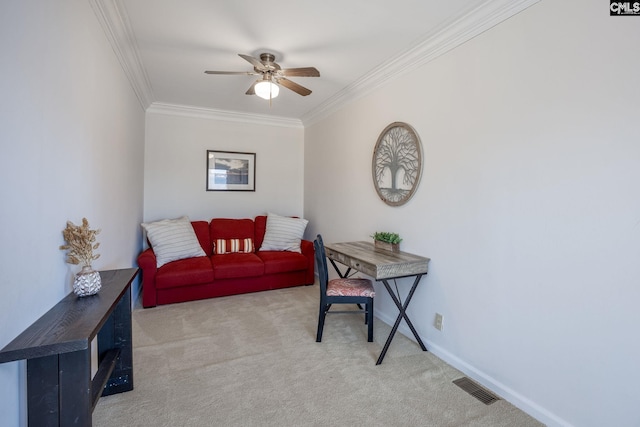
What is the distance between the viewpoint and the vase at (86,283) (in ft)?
4.67

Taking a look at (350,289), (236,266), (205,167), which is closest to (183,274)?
(236,266)

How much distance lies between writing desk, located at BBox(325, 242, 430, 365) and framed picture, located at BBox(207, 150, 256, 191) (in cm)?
244

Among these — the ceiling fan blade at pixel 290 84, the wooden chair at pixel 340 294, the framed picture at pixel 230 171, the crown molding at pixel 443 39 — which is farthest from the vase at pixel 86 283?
the framed picture at pixel 230 171

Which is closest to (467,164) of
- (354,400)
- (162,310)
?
(354,400)

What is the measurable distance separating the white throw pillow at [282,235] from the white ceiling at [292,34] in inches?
74.5

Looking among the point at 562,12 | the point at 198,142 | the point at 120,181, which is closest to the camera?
the point at 562,12

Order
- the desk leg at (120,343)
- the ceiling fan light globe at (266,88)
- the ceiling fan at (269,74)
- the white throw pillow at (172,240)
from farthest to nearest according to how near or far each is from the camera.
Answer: the white throw pillow at (172,240) < the ceiling fan light globe at (266,88) < the ceiling fan at (269,74) < the desk leg at (120,343)

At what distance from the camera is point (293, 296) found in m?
3.66

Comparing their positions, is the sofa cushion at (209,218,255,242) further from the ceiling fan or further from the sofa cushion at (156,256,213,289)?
the ceiling fan

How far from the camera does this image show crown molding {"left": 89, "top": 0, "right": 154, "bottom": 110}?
6.20 ft

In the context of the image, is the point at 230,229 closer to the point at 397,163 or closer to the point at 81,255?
the point at 397,163

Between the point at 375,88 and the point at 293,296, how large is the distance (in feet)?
8.53

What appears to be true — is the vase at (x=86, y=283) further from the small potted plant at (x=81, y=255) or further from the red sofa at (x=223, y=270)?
the red sofa at (x=223, y=270)

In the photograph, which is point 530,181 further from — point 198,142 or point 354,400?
point 198,142
